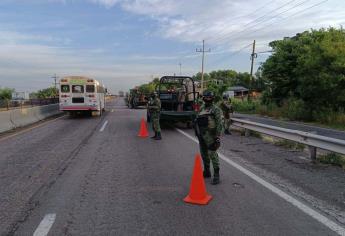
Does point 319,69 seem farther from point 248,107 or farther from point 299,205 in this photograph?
point 299,205

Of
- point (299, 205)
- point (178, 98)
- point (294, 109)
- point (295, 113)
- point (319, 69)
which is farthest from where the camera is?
point (294, 109)

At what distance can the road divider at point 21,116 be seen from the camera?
1992 centimetres

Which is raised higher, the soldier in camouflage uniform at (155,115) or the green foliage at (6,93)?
the soldier in camouflage uniform at (155,115)

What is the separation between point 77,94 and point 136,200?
23.1m

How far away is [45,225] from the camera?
559 centimetres

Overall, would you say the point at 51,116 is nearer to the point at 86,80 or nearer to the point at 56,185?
the point at 86,80

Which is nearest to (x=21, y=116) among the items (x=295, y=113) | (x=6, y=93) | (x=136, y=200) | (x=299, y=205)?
(x=136, y=200)

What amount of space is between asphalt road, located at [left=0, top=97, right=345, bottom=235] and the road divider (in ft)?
27.9

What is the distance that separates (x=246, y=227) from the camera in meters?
5.54

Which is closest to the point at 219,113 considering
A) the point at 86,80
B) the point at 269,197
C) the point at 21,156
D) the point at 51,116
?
the point at 269,197

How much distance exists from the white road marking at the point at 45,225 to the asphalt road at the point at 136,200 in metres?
0.01

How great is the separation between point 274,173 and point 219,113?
2045mm

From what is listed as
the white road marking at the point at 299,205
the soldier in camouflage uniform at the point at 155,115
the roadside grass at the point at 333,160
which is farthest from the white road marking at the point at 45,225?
the soldier in camouflage uniform at the point at 155,115

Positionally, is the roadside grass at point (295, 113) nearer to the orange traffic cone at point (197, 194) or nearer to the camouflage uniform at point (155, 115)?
the camouflage uniform at point (155, 115)
